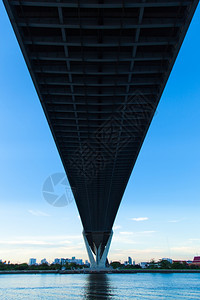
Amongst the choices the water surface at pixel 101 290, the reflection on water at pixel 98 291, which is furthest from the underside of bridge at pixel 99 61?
the water surface at pixel 101 290

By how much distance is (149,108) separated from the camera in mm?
24828

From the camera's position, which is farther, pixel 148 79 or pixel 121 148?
pixel 121 148

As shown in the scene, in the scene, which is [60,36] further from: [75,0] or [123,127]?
[123,127]

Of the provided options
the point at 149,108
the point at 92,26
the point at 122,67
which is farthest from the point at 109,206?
the point at 92,26

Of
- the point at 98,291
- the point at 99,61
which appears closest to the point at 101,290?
the point at 98,291

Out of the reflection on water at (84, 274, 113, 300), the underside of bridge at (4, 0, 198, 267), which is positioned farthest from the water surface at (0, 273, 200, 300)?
the underside of bridge at (4, 0, 198, 267)

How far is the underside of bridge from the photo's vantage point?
1563cm

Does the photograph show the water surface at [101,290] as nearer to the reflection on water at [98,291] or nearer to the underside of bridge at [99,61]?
the reflection on water at [98,291]

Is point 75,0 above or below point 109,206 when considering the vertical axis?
below

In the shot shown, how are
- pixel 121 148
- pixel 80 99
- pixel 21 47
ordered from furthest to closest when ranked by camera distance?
1. pixel 121 148
2. pixel 80 99
3. pixel 21 47

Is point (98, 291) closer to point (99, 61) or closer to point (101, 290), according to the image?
point (101, 290)

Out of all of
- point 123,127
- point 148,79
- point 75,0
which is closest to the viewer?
point 75,0

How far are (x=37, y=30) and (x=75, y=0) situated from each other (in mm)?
3757

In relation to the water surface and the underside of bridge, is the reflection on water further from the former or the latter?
the underside of bridge
